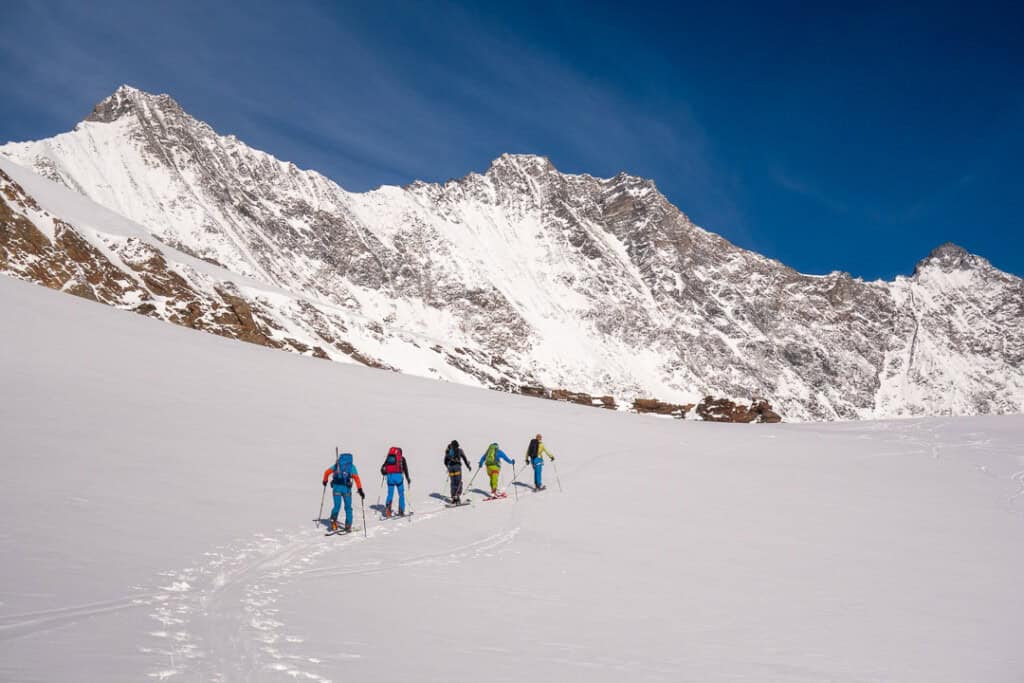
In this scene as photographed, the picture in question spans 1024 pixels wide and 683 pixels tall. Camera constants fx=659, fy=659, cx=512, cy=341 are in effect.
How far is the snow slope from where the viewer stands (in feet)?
18.7

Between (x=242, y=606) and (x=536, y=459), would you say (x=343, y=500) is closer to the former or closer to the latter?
(x=242, y=606)

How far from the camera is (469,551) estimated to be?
10156 mm

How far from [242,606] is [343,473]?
16.6 feet

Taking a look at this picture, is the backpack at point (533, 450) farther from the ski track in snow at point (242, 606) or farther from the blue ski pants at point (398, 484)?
the ski track in snow at point (242, 606)

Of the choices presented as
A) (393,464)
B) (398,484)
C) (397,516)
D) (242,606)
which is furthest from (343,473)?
(242,606)

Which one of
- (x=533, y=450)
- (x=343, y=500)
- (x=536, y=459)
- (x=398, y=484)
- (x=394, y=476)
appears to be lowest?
(x=343, y=500)

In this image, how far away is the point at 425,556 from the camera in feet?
31.6

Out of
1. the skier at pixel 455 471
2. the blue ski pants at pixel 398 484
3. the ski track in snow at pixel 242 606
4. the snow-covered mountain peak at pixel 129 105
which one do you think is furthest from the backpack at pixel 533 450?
the snow-covered mountain peak at pixel 129 105

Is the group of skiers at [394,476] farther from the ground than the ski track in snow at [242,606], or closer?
farther from the ground

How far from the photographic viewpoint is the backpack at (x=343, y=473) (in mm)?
11492

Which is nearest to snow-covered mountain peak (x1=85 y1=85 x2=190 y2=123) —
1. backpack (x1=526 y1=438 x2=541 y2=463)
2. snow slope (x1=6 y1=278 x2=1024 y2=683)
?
snow slope (x1=6 y1=278 x2=1024 y2=683)

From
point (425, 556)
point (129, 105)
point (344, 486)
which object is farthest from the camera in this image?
point (129, 105)

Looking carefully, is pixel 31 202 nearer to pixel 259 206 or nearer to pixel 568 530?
pixel 568 530

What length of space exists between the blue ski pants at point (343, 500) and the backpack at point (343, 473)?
93mm
